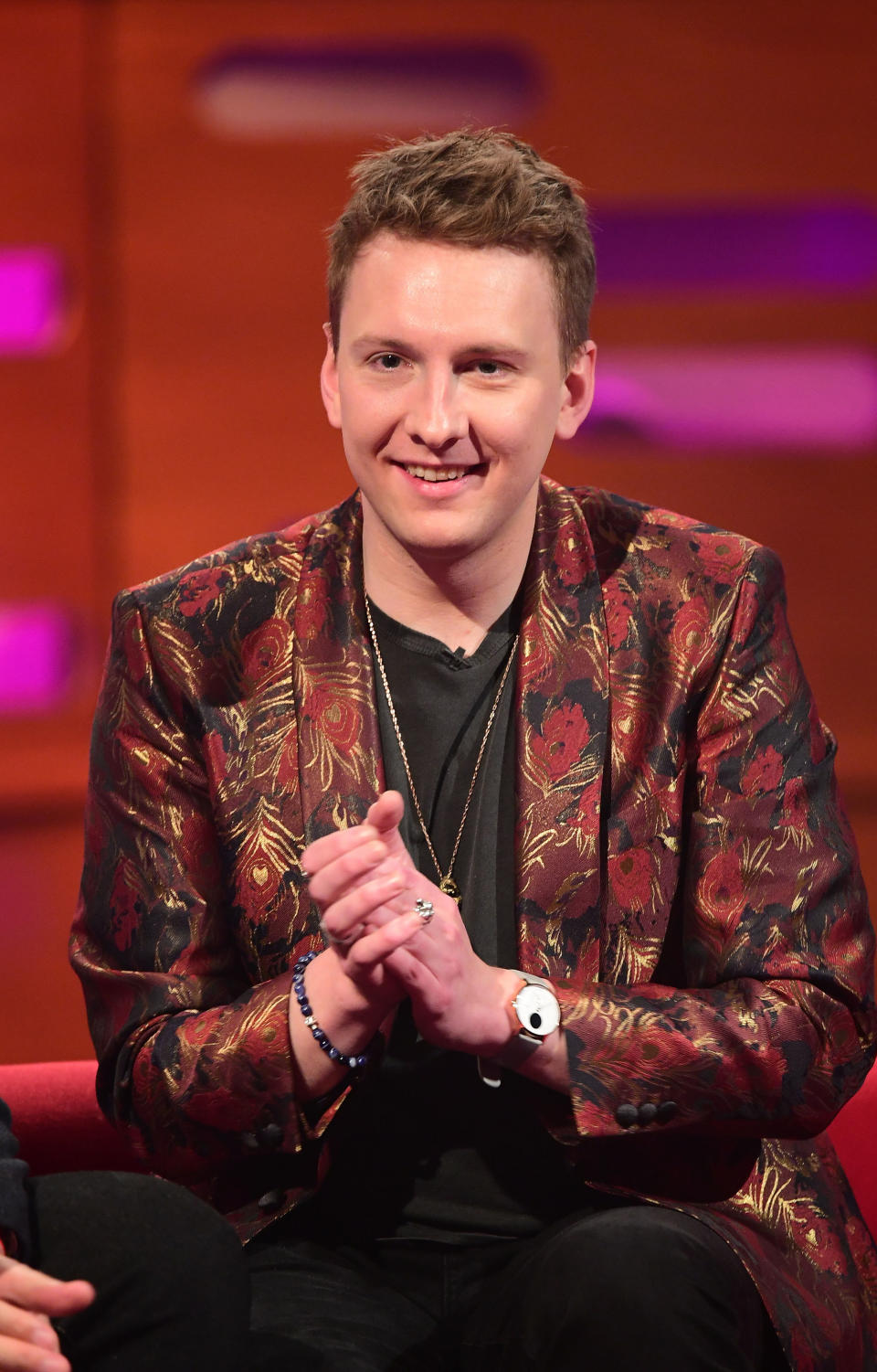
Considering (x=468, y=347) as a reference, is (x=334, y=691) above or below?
below

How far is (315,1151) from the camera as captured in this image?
4.73ft

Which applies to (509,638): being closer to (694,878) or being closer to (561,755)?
(561,755)

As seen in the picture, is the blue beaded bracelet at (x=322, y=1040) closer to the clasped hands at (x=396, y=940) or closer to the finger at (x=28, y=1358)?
the clasped hands at (x=396, y=940)

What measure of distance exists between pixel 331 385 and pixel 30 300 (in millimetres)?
1479

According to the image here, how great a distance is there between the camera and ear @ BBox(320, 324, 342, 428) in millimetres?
1593

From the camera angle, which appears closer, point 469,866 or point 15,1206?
point 15,1206

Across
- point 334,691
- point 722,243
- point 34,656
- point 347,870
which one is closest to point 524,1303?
point 347,870

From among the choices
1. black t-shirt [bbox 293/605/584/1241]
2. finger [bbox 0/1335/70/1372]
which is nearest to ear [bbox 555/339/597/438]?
black t-shirt [bbox 293/605/584/1241]

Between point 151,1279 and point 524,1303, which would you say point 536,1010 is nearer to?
point 524,1303

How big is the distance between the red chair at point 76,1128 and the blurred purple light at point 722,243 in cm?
173

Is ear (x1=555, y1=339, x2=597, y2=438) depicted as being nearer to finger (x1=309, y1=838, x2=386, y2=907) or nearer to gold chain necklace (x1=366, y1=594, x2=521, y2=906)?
gold chain necklace (x1=366, y1=594, x2=521, y2=906)

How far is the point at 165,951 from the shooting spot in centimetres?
149

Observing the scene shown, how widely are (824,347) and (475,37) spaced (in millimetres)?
850

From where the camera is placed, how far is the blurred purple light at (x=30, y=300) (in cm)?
289
